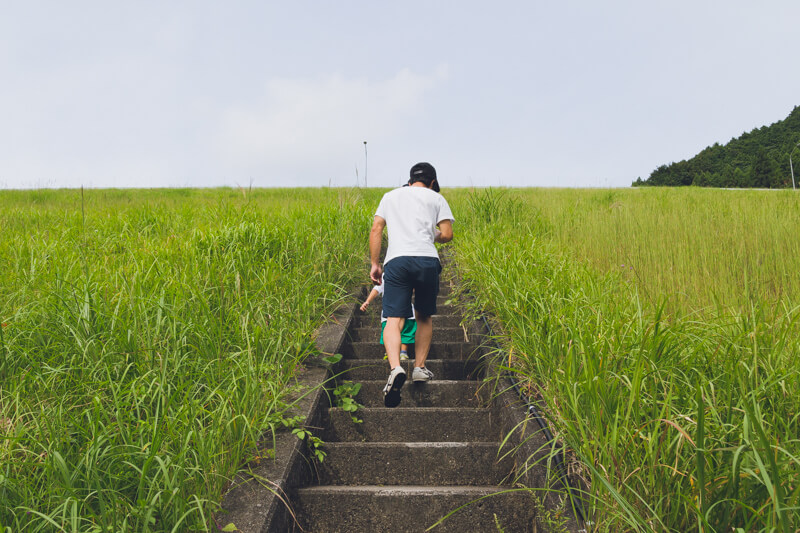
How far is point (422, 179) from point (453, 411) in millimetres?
1876

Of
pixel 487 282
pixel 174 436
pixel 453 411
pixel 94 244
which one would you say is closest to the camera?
pixel 174 436

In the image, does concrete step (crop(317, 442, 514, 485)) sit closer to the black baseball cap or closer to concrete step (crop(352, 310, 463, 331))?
the black baseball cap

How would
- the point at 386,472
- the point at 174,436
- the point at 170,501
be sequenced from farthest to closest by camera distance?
the point at 386,472
the point at 174,436
the point at 170,501

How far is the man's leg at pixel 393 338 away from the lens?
3.50 meters

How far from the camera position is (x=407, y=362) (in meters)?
4.04

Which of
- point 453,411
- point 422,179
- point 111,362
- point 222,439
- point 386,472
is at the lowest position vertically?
point 386,472

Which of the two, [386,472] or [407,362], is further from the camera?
[407,362]

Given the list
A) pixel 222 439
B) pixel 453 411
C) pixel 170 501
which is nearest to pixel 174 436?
pixel 222 439

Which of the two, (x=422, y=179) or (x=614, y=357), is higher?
(x=422, y=179)

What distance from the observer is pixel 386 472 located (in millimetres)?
2873

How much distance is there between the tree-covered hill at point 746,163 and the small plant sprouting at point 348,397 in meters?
57.2

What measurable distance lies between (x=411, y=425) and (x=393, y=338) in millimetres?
648

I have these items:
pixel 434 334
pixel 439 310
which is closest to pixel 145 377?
pixel 434 334

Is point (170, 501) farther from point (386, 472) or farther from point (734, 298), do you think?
point (734, 298)
